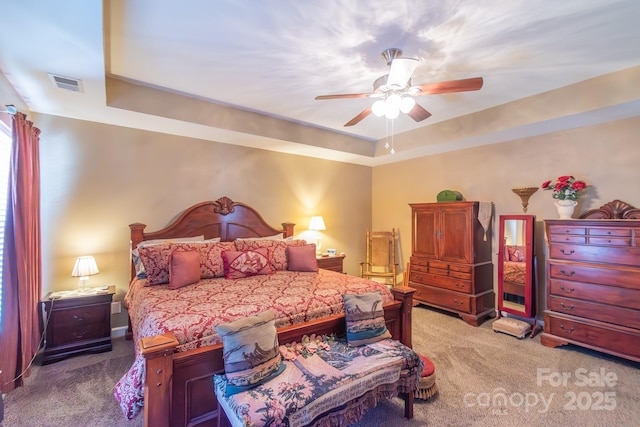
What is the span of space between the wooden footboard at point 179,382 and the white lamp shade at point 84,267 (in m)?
1.94

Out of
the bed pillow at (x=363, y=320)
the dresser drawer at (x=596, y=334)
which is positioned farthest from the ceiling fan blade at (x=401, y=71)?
the dresser drawer at (x=596, y=334)

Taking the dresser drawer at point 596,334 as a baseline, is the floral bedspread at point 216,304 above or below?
above

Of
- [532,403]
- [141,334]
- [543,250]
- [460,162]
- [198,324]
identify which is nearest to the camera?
[198,324]

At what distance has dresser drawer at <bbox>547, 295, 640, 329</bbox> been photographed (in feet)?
8.91

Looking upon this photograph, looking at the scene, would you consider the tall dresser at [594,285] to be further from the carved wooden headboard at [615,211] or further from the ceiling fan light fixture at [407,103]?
the ceiling fan light fixture at [407,103]

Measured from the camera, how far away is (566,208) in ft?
10.6

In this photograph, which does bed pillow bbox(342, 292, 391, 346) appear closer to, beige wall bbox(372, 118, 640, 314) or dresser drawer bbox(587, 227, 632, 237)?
dresser drawer bbox(587, 227, 632, 237)

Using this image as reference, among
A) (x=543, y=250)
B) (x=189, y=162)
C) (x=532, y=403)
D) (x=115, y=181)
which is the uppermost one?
(x=189, y=162)

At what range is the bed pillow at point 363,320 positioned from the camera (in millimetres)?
2211

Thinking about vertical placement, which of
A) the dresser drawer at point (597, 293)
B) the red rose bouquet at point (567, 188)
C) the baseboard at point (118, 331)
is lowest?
the baseboard at point (118, 331)

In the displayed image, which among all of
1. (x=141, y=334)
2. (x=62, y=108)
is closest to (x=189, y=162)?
(x=62, y=108)

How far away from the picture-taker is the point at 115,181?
11.1 feet

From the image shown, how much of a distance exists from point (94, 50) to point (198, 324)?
1991 mm

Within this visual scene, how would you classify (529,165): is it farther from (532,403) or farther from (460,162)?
(532,403)
